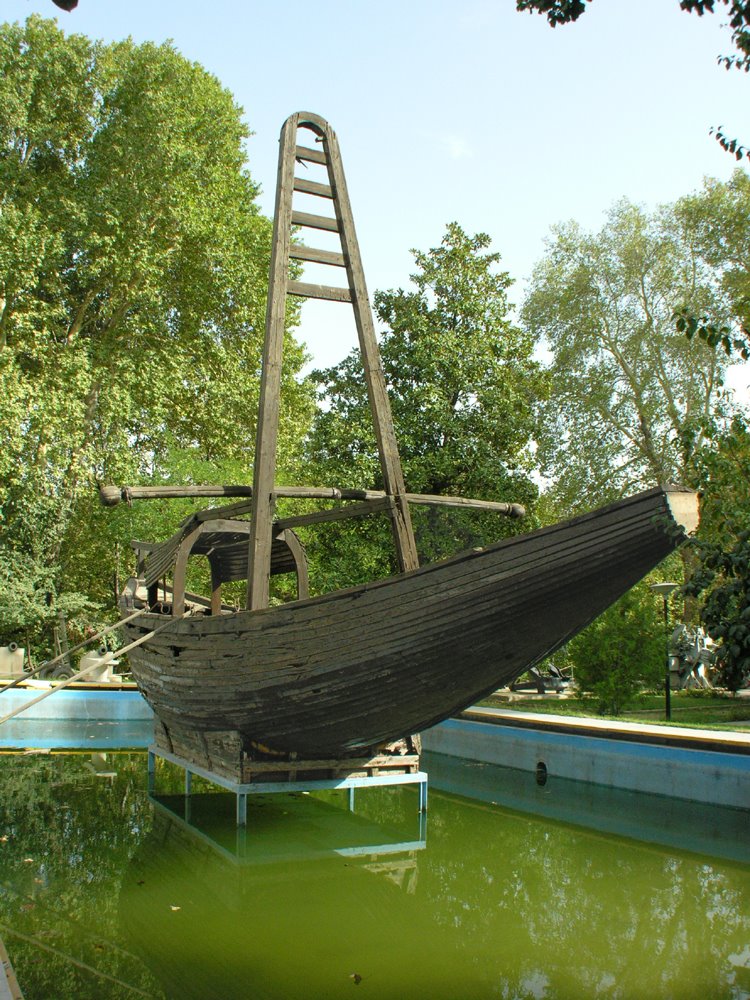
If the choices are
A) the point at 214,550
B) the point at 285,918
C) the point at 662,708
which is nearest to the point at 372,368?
the point at 214,550

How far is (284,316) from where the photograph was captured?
748 cm

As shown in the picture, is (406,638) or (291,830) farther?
(291,830)

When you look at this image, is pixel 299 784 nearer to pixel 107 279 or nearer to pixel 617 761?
pixel 617 761

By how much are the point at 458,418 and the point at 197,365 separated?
833cm

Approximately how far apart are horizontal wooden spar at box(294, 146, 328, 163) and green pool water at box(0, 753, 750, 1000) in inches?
225

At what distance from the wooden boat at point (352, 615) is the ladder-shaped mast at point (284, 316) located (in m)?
0.01

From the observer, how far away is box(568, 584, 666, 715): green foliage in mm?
12852

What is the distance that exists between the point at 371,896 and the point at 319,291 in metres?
4.65

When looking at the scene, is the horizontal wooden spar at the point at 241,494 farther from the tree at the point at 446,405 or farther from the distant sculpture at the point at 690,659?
the distant sculpture at the point at 690,659

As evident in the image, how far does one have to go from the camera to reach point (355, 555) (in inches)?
612

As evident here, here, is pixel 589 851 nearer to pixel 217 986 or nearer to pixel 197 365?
pixel 217 986

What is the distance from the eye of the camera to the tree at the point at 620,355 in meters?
21.1

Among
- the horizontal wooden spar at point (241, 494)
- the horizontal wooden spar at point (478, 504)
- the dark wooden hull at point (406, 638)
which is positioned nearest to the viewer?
the dark wooden hull at point (406, 638)

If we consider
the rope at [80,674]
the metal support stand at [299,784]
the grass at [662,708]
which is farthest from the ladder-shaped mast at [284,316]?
the grass at [662,708]
